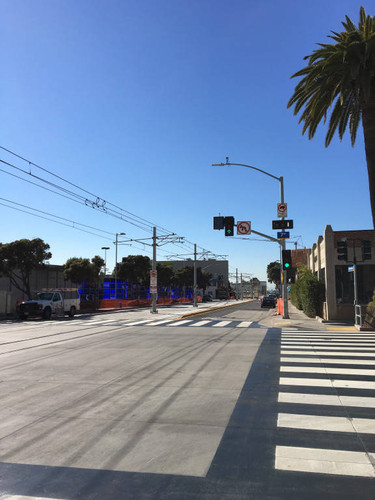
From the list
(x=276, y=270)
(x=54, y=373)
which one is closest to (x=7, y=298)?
(x=54, y=373)

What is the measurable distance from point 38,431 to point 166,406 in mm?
1977

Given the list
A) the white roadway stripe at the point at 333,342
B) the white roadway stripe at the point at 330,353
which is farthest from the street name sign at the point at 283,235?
the white roadway stripe at the point at 330,353

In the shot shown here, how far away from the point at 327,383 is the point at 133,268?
53.3 metres

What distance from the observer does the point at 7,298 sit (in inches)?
1310

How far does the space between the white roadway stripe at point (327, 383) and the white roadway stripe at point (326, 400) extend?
0.74 metres

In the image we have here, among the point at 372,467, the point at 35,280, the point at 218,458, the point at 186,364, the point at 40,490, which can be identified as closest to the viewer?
the point at 40,490

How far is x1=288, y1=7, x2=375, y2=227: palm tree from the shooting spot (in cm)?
1458

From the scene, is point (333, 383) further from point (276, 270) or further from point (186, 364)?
point (276, 270)

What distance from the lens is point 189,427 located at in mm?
5332

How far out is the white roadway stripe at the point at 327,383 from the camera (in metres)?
7.38

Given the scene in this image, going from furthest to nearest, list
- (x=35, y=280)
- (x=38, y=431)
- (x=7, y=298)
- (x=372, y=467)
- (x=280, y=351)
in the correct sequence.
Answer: (x=35, y=280) < (x=7, y=298) < (x=280, y=351) < (x=38, y=431) < (x=372, y=467)

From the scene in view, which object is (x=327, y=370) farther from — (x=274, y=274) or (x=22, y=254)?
(x=274, y=274)

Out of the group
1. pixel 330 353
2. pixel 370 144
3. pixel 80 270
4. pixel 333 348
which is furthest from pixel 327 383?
pixel 80 270

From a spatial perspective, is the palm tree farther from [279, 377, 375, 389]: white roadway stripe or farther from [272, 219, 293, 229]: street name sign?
[279, 377, 375, 389]: white roadway stripe
